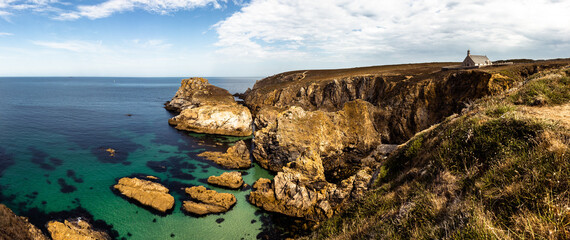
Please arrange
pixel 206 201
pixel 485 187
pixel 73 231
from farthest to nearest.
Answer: pixel 206 201
pixel 73 231
pixel 485 187

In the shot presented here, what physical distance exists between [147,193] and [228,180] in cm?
856

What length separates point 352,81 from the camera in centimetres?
5812

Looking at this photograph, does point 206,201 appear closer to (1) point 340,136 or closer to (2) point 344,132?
(1) point 340,136

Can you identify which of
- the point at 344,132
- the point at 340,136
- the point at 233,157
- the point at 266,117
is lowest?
the point at 233,157

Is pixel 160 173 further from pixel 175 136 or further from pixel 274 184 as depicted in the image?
pixel 175 136

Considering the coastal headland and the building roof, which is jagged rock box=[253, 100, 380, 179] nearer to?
the coastal headland

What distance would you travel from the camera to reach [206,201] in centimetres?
2411

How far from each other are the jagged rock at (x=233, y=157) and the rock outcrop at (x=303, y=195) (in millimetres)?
8359

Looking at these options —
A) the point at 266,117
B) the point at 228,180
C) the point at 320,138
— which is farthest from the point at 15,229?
the point at 266,117

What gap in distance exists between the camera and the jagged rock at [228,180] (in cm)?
2772

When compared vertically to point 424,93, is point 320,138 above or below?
below

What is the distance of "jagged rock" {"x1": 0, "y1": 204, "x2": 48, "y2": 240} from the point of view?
1509cm

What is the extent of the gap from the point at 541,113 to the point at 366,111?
34.5 metres

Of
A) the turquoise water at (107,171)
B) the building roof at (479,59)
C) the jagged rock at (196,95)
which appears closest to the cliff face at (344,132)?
the turquoise water at (107,171)
